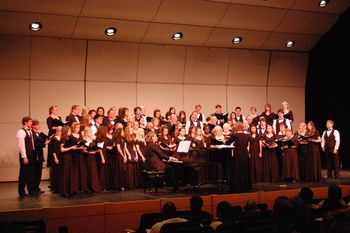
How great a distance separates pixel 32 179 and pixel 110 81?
477 centimetres

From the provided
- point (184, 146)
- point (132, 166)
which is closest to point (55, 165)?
point (132, 166)

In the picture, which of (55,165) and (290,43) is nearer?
→ (55,165)

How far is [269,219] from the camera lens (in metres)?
4.32

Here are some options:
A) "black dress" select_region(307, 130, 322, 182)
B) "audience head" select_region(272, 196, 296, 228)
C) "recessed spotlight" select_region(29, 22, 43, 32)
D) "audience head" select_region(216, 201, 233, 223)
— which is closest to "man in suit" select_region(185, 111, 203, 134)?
"black dress" select_region(307, 130, 322, 182)

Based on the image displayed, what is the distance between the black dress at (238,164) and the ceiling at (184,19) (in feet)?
15.3

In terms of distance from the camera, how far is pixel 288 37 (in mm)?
14750

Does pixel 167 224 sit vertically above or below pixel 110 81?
below

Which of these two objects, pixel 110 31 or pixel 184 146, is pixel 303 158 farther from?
pixel 110 31

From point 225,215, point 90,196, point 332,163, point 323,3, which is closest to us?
point 225,215

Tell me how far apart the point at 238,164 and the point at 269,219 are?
4870mm

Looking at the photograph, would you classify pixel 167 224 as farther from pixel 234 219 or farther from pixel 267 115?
pixel 267 115

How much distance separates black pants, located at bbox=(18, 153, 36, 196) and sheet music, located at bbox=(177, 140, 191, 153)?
3.01 meters

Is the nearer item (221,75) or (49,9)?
(49,9)

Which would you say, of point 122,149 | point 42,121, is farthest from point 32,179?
point 42,121
